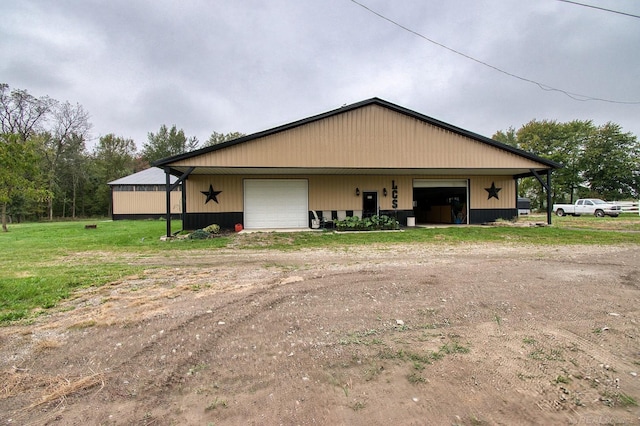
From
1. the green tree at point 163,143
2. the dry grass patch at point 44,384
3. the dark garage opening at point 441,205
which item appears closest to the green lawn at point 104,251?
the dry grass patch at point 44,384

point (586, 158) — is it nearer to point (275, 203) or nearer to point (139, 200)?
point (275, 203)

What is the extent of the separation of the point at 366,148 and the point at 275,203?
5.34m

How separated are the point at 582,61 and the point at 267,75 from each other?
14.4 meters

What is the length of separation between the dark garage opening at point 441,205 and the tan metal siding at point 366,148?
13.1ft

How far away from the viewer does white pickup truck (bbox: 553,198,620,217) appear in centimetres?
2384

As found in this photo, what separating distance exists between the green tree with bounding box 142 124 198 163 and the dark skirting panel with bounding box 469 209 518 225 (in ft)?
152

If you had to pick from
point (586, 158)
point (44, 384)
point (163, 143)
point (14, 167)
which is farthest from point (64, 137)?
point (586, 158)

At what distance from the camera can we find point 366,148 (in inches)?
532

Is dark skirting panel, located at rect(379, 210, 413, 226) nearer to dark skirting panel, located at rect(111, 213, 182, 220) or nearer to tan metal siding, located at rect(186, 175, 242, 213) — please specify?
tan metal siding, located at rect(186, 175, 242, 213)

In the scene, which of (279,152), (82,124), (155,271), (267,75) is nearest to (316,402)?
(155,271)

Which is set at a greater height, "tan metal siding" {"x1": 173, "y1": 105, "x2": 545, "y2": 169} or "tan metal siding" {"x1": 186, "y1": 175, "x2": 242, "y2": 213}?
"tan metal siding" {"x1": 173, "y1": 105, "x2": 545, "y2": 169}

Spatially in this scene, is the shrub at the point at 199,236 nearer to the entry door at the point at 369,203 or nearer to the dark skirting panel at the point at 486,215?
the entry door at the point at 369,203

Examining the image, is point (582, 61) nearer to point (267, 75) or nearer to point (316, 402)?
point (267, 75)

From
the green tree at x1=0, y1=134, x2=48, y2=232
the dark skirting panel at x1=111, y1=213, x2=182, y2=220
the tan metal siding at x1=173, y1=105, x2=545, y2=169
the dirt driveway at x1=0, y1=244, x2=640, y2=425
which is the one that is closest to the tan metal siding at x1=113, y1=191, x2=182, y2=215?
the dark skirting panel at x1=111, y1=213, x2=182, y2=220
